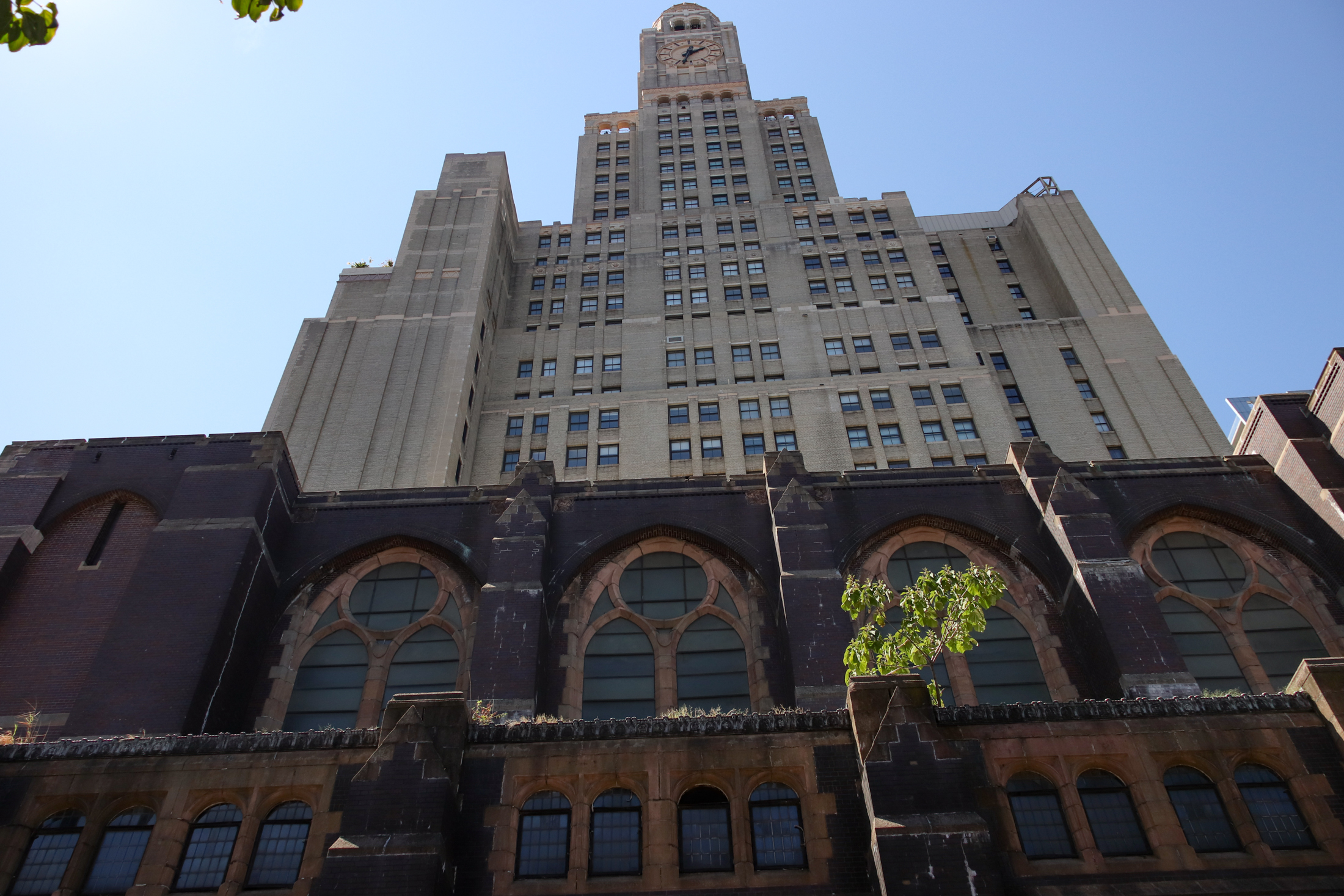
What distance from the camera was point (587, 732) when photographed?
14.6m

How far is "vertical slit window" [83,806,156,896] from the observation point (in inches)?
536


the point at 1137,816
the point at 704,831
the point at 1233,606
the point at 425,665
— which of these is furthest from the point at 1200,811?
the point at 425,665

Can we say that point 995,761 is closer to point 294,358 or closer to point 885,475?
point 885,475

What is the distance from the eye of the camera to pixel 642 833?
13.9 meters

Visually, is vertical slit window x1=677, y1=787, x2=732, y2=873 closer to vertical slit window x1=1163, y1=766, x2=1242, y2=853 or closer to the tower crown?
vertical slit window x1=1163, y1=766, x2=1242, y2=853

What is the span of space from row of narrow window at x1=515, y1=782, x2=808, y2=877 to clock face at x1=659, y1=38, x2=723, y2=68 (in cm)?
7844

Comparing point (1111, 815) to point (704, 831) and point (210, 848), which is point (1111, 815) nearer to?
point (704, 831)

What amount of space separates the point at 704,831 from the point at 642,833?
0.90 meters

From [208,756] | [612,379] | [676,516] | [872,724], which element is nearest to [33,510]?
[208,756]

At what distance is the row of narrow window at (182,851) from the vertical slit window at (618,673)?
7.94 m

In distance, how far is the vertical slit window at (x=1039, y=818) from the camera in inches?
531

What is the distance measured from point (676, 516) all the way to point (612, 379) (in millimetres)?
28920

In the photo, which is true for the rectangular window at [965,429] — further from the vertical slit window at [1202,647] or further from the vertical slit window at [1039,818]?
the vertical slit window at [1039,818]

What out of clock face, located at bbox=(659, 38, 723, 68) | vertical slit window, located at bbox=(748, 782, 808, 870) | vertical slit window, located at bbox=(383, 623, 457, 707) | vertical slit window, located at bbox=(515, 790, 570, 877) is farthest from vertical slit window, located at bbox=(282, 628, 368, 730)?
clock face, located at bbox=(659, 38, 723, 68)
